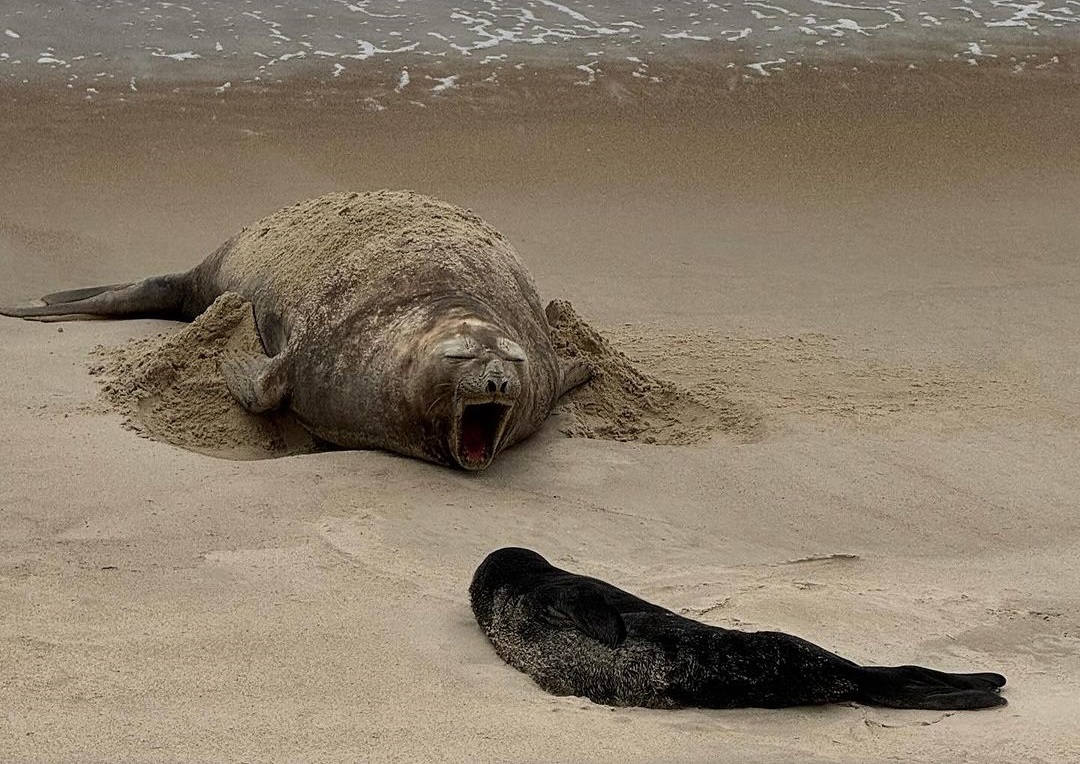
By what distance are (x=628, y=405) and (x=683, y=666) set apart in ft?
11.2

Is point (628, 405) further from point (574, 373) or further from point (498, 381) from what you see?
point (498, 381)

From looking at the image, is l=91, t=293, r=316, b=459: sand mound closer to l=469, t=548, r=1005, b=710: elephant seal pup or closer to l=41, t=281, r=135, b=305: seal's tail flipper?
l=41, t=281, r=135, b=305: seal's tail flipper

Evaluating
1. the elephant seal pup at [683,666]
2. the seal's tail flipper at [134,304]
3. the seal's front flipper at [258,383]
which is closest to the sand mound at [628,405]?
the seal's front flipper at [258,383]

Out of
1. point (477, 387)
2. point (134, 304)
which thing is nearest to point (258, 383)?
point (477, 387)

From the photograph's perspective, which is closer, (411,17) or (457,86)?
(457,86)

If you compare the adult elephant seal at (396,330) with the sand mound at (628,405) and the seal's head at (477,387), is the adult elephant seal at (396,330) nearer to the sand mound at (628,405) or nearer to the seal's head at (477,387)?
the seal's head at (477,387)

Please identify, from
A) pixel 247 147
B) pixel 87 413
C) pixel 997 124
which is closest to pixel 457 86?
pixel 247 147

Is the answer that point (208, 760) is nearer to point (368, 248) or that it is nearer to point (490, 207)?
point (368, 248)

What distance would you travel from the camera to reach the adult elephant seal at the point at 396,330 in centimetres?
560

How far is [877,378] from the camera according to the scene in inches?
287

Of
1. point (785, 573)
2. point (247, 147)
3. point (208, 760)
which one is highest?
point (208, 760)

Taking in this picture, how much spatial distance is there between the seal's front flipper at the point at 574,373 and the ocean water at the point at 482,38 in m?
6.23

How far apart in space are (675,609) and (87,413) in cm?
297

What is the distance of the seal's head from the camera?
539cm
